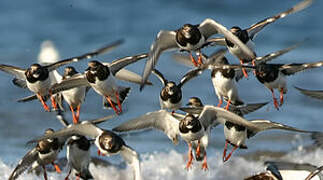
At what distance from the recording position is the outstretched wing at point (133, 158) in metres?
9.63

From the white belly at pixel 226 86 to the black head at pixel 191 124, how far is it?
4.84ft

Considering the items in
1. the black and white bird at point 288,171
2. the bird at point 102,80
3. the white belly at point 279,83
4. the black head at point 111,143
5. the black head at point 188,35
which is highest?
the black head at point 188,35

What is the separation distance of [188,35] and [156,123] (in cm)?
150

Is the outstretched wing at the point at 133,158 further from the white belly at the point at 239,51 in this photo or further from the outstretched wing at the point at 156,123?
the white belly at the point at 239,51

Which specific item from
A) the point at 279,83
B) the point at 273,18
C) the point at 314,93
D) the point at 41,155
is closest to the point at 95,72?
the point at 41,155

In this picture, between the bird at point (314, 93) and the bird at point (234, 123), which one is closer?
the bird at point (234, 123)

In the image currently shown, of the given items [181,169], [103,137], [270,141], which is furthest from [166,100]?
[270,141]

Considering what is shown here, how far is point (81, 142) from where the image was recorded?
10.6 metres

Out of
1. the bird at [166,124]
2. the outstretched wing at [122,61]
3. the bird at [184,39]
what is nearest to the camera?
the bird at [166,124]

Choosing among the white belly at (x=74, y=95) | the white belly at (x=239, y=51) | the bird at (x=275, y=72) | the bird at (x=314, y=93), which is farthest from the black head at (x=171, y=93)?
the bird at (x=314, y=93)

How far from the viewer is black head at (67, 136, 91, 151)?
10.6m

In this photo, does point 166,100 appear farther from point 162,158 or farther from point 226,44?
point 162,158

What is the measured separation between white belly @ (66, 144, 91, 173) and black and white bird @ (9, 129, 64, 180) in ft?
1.10

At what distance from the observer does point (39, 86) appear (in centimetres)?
1092
